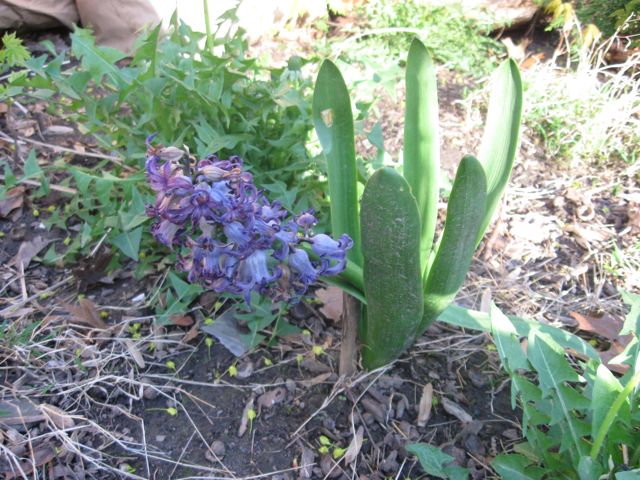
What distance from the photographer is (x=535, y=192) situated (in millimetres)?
2438

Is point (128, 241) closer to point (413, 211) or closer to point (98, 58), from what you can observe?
point (98, 58)

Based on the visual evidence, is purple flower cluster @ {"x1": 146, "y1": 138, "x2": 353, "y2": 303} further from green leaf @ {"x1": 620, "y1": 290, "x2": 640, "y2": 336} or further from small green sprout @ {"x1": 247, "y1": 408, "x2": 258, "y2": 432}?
green leaf @ {"x1": 620, "y1": 290, "x2": 640, "y2": 336}

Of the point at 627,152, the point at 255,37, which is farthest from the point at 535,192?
the point at 255,37

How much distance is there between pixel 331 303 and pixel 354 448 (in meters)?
0.45

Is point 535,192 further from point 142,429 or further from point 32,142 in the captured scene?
point 32,142

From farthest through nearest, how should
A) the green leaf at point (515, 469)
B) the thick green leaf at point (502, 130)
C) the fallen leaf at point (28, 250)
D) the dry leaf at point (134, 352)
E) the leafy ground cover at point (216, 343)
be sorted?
the fallen leaf at point (28, 250) < the dry leaf at point (134, 352) < the leafy ground cover at point (216, 343) < the thick green leaf at point (502, 130) < the green leaf at point (515, 469)

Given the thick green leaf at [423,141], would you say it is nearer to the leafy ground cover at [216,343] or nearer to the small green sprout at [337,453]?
the leafy ground cover at [216,343]

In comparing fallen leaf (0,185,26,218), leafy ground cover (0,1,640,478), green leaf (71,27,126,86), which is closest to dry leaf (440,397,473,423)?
leafy ground cover (0,1,640,478)

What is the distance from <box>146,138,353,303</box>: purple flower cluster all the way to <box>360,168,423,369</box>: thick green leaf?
0.23ft

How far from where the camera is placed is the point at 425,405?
164 cm

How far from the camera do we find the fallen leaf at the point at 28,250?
2.04m

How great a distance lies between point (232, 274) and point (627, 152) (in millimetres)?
2080

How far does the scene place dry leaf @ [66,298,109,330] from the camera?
181 centimetres

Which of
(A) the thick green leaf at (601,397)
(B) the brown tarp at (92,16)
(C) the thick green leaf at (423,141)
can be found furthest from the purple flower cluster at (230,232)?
(B) the brown tarp at (92,16)
